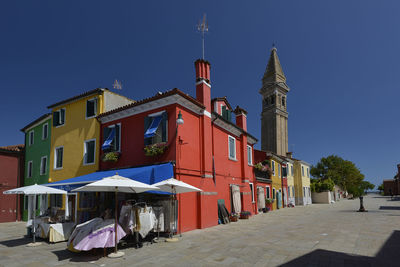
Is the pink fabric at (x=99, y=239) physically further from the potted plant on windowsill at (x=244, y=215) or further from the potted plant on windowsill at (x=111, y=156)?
the potted plant on windowsill at (x=244, y=215)

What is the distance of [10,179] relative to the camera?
2136cm

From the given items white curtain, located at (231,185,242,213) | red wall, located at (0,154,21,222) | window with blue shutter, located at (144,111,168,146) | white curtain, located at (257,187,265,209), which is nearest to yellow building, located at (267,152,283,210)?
white curtain, located at (257,187,265,209)

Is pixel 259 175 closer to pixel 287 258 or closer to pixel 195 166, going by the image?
pixel 195 166

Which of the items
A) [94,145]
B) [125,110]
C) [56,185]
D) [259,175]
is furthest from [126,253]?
[259,175]

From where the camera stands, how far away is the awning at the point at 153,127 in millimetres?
12490

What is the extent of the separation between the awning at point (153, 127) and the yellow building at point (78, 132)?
443 cm

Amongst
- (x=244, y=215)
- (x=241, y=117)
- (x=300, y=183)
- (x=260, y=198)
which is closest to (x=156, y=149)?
(x=244, y=215)

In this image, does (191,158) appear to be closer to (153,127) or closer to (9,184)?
(153,127)

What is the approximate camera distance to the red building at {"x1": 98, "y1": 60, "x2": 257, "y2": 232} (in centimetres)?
1235

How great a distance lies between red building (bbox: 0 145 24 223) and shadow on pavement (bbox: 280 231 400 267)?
21979mm

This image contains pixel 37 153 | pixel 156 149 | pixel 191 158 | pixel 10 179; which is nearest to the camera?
pixel 156 149

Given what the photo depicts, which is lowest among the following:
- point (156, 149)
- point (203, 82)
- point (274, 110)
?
point (156, 149)

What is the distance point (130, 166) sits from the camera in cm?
1339

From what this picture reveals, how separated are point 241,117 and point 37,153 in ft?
53.1
